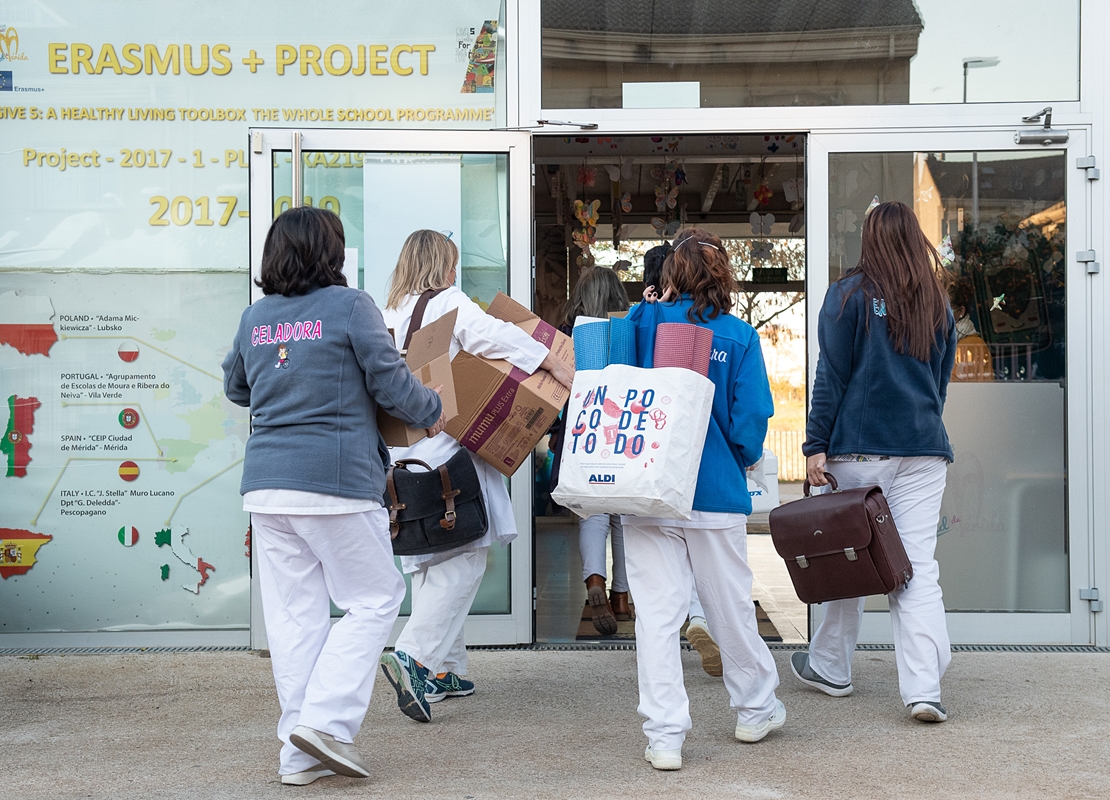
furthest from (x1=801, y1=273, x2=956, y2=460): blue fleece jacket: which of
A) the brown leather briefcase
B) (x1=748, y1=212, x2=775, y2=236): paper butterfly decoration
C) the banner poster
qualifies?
(x1=748, y1=212, x2=775, y2=236): paper butterfly decoration

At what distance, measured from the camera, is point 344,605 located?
131 inches

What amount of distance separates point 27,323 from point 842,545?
12.4 ft

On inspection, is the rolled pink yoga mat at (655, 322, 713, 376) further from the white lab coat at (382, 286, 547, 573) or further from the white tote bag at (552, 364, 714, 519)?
the white lab coat at (382, 286, 547, 573)

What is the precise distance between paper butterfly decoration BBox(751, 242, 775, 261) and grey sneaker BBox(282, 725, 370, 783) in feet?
31.9

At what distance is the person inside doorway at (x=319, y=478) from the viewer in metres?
3.18

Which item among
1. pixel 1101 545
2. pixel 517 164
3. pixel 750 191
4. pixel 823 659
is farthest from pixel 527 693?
pixel 750 191

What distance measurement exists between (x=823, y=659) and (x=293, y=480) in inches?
87.4

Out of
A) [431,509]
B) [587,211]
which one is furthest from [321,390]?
[587,211]

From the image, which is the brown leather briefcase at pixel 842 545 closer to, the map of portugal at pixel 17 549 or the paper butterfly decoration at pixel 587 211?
the map of portugal at pixel 17 549

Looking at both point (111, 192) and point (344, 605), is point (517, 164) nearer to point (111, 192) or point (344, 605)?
point (111, 192)

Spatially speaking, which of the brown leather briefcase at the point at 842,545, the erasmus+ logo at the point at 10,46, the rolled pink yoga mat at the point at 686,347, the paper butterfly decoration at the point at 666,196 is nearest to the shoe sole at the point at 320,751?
the rolled pink yoga mat at the point at 686,347

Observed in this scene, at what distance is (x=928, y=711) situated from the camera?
380 cm

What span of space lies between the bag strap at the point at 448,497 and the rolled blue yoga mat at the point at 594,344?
72 centimetres

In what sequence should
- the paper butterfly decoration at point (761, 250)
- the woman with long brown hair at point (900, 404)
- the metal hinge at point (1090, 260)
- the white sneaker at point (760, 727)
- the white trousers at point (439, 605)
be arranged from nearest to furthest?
the white sneaker at point (760, 727) → the woman with long brown hair at point (900, 404) → the white trousers at point (439, 605) → the metal hinge at point (1090, 260) → the paper butterfly decoration at point (761, 250)
